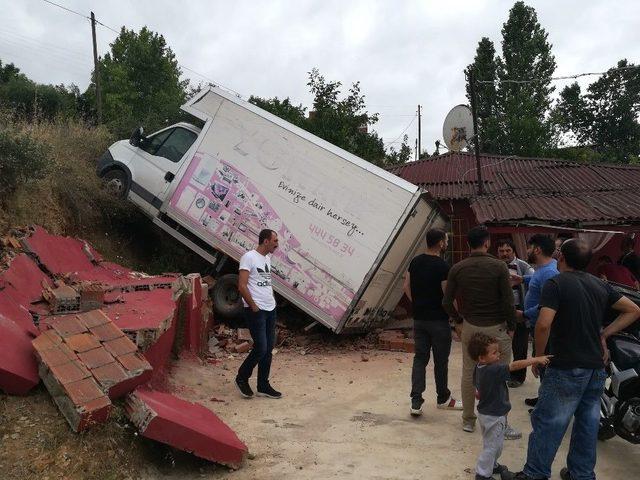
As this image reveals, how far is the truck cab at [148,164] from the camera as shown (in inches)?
353

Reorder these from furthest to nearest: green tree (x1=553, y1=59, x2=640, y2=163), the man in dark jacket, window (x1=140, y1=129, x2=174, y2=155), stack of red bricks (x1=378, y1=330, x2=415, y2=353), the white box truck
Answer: green tree (x1=553, y1=59, x2=640, y2=163)
window (x1=140, y1=129, x2=174, y2=155)
stack of red bricks (x1=378, y1=330, x2=415, y2=353)
the white box truck
the man in dark jacket

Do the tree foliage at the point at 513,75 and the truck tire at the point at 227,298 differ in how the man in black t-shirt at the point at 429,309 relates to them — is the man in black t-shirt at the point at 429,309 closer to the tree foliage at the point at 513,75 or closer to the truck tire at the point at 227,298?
the truck tire at the point at 227,298

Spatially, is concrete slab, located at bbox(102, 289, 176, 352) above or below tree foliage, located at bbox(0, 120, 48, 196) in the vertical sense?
below

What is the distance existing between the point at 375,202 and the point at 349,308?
5.13 feet

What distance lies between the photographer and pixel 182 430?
11.6 feet

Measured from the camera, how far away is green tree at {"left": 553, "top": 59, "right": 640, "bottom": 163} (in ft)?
131

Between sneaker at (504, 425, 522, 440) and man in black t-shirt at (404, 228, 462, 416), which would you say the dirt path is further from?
man in black t-shirt at (404, 228, 462, 416)

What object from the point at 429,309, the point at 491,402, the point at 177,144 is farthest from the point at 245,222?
the point at 491,402

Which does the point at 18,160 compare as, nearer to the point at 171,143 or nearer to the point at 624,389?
the point at 171,143

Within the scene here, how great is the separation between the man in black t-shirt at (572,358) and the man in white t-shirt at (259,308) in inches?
111

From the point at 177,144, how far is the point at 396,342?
486 centimetres

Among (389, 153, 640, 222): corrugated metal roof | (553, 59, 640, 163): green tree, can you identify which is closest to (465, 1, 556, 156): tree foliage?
(553, 59, 640, 163): green tree

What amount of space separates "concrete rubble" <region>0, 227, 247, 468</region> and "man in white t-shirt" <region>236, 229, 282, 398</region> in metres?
0.81

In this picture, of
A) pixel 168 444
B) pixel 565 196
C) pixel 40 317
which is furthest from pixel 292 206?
pixel 565 196
